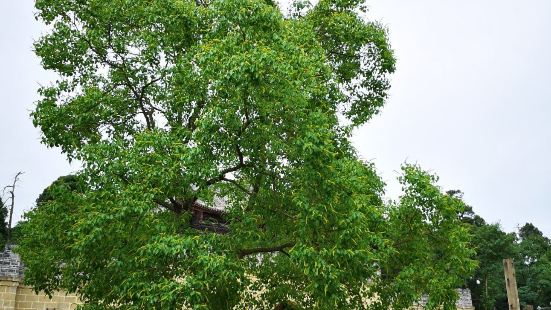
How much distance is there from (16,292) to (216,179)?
681cm

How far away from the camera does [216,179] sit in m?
8.34

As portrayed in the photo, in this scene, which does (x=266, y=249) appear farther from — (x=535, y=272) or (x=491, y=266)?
(x=535, y=272)

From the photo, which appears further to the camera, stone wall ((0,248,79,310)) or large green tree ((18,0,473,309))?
stone wall ((0,248,79,310))

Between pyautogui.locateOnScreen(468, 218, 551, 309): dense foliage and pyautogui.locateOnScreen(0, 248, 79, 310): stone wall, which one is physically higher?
pyautogui.locateOnScreen(468, 218, 551, 309): dense foliage

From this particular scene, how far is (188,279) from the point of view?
667 cm

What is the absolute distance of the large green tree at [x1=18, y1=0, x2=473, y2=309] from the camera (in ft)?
23.7

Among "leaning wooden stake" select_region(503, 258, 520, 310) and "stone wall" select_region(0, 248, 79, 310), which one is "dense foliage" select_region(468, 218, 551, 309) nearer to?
"leaning wooden stake" select_region(503, 258, 520, 310)

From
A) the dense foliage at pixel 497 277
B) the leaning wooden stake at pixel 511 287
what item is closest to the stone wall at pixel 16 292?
the leaning wooden stake at pixel 511 287

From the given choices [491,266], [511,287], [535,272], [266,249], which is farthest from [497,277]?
[266,249]

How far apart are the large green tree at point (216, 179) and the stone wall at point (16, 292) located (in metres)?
3.00

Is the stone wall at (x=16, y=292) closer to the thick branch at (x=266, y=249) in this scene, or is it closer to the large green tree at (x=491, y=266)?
the thick branch at (x=266, y=249)

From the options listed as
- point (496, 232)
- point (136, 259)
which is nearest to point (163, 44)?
→ point (136, 259)

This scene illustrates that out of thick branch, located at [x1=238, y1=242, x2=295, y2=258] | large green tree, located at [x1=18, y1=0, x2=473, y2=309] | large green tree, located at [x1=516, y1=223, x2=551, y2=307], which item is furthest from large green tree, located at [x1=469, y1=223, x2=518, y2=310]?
thick branch, located at [x1=238, y1=242, x2=295, y2=258]

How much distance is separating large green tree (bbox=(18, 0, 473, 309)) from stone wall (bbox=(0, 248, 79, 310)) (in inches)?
118
